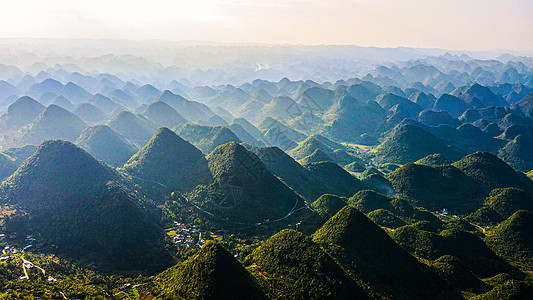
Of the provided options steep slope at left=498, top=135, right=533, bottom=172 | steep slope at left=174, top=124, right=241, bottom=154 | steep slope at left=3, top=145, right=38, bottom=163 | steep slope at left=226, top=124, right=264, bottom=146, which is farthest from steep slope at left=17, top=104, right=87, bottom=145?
steep slope at left=498, top=135, right=533, bottom=172

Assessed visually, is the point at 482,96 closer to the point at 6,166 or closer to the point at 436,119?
the point at 436,119

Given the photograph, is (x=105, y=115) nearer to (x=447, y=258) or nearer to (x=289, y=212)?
(x=289, y=212)

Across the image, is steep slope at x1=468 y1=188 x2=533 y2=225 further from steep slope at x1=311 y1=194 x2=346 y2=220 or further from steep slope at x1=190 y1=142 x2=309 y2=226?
steep slope at x1=190 y1=142 x2=309 y2=226

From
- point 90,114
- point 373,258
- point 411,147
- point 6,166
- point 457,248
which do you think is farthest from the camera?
point 90,114

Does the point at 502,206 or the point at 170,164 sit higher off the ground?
the point at 170,164

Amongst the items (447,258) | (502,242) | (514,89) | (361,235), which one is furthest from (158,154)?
(514,89)

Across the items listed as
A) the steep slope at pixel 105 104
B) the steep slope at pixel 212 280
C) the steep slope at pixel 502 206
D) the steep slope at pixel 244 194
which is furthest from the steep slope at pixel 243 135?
the steep slope at pixel 212 280

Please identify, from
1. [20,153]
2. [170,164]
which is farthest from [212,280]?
[20,153]
